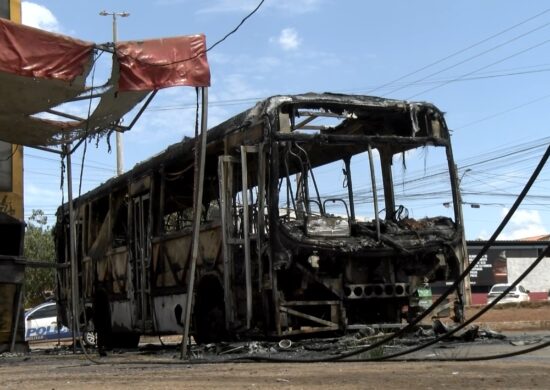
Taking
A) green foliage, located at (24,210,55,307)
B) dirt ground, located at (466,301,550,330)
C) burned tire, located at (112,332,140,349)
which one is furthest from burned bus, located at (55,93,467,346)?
green foliage, located at (24,210,55,307)

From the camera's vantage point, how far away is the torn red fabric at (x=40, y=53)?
811 centimetres

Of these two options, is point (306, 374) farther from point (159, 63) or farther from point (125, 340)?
point (125, 340)

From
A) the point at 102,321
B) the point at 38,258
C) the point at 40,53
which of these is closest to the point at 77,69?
the point at 40,53

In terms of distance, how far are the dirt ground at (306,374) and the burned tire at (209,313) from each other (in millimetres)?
1318

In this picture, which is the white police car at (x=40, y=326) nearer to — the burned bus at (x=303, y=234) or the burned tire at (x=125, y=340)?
the burned tire at (x=125, y=340)

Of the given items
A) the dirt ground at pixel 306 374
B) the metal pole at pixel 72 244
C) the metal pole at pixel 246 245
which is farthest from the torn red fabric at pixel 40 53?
the dirt ground at pixel 306 374

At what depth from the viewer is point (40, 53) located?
834 cm

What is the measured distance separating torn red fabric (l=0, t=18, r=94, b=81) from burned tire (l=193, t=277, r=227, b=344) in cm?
348

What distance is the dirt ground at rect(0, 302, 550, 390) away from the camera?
5.85 meters

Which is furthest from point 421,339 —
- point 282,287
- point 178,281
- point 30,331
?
point 30,331

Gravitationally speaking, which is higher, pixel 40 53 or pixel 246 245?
pixel 40 53

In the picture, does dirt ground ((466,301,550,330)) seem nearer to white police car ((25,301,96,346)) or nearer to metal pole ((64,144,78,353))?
metal pole ((64,144,78,353))

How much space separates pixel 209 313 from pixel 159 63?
12.0 ft

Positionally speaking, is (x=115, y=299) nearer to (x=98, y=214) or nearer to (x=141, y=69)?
(x=98, y=214)
